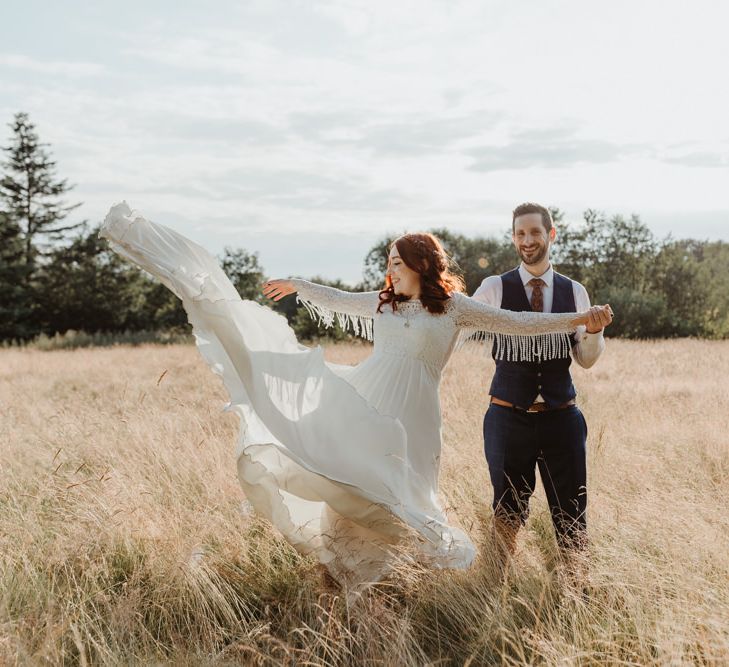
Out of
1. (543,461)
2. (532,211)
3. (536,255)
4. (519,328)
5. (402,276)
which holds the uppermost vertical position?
(532,211)

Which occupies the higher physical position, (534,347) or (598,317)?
(598,317)

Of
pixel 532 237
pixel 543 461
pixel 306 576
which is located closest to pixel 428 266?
pixel 532 237

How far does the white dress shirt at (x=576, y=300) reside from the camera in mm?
3803

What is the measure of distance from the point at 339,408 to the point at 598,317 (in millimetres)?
1412

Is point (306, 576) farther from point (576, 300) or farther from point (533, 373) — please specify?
point (576, 300)

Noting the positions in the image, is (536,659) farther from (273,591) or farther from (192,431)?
(192,431)

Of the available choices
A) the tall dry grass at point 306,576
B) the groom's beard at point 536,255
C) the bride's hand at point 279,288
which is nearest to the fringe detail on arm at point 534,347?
the groom's beard at point 536,255

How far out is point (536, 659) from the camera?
2.95 metres

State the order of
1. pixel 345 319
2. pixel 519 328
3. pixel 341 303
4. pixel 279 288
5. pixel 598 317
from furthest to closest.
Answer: pixel 345 319, pixel 279 288, pixel 341 303, pixel 519 328, pixel 598 317

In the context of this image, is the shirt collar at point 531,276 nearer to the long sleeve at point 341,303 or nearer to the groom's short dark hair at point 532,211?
the groom's short dark hair at point 532,211

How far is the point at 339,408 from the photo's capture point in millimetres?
3527

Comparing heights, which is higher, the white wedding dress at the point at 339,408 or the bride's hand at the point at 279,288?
the bride's hand at the point at 279,288

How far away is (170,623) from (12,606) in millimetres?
835

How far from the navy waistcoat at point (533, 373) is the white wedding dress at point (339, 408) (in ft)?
0.25
